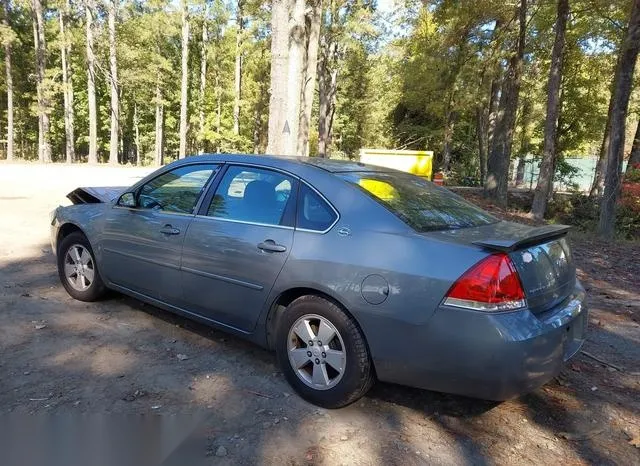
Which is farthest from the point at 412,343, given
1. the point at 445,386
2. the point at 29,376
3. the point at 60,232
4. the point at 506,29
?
the point at 506,29

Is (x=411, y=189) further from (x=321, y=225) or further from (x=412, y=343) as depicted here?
(x=412, y=343)

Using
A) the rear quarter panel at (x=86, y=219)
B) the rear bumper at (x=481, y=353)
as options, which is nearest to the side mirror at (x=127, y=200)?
the rear quarter panel at (x=86, y=219)

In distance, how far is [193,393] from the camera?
3262 mm

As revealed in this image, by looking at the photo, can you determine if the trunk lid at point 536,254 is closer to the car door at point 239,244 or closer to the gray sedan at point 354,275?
the gray sedan at point 354,275

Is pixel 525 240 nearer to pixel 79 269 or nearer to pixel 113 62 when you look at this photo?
pixel 79 269

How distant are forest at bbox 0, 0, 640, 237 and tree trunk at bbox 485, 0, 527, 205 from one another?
64 mm

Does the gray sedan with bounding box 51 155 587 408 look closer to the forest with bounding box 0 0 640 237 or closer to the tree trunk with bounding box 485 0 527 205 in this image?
the forest with bounding box 0 0 640 237

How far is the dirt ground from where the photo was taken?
9.04ft

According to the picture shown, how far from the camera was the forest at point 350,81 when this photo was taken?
40.7ft

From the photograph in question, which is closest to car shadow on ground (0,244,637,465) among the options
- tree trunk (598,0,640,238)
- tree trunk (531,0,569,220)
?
tree trunk (598,0,640,238)

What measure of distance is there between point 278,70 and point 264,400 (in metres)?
7.48

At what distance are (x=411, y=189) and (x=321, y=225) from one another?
86 centimetres

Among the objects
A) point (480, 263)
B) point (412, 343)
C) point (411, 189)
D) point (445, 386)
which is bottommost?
point (445, 386)

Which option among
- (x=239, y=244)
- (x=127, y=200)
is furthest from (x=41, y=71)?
(x=239, y=244)
